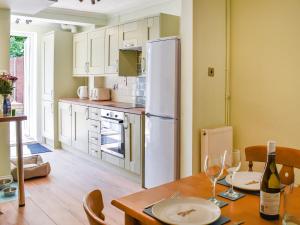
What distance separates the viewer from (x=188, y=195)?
1.39m

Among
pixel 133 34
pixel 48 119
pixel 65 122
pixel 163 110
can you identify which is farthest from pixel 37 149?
pixel 163 110

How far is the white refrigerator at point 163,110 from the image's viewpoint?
3.17 metres

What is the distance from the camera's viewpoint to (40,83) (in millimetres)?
6414

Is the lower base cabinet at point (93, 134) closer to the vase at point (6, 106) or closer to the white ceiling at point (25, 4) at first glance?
the vase at point (6, 106)

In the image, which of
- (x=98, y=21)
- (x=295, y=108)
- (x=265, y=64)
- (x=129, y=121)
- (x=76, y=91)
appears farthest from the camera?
(x=76, y=91)

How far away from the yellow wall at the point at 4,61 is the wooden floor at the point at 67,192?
0.41 metres

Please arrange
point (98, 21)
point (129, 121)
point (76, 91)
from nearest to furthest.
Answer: point (129, 121)
point (98, 21)
point (76, 91)

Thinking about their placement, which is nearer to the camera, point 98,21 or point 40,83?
point 98,21

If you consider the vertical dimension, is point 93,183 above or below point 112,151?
below

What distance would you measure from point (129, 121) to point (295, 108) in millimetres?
1879

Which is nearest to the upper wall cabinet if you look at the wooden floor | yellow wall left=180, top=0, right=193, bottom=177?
the wooden floor

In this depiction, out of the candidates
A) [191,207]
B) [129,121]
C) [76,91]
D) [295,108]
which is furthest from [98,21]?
[191,207]

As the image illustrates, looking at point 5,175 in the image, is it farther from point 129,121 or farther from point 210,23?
point 210,23

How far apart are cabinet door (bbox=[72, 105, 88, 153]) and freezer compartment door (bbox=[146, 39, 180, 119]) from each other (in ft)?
5.77
